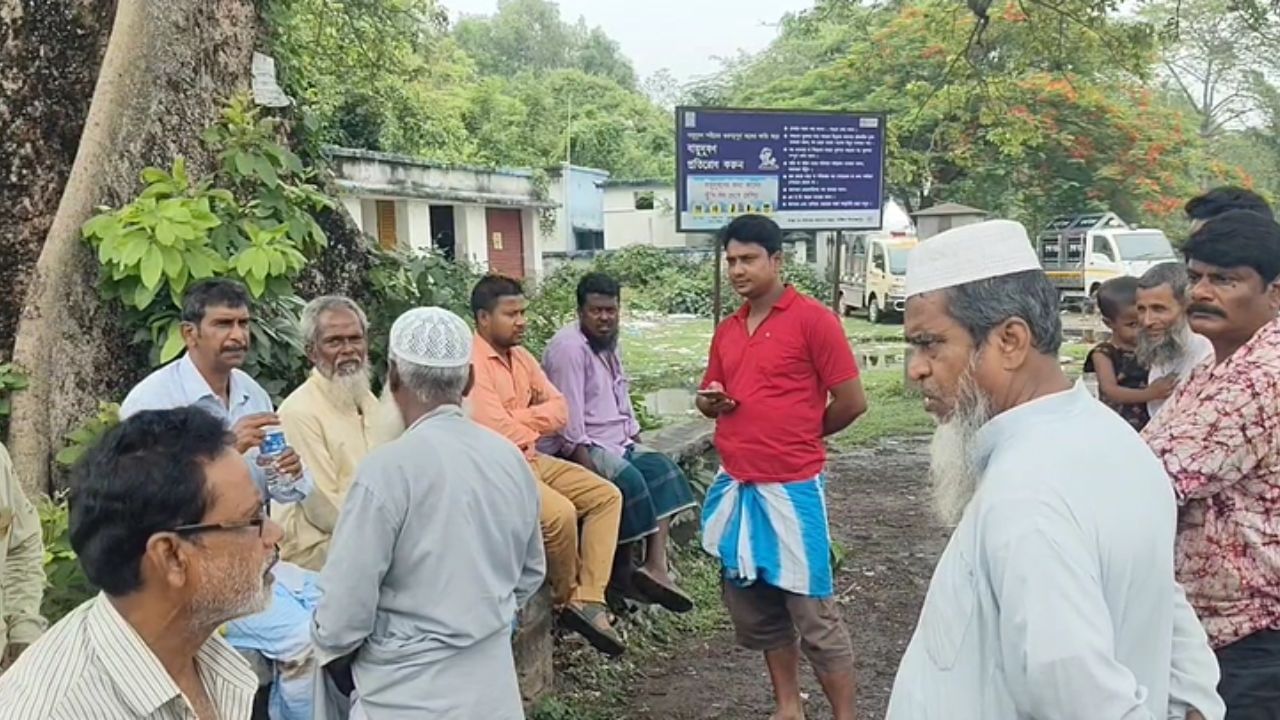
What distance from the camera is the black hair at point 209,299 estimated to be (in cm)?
376

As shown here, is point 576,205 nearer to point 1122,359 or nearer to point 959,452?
point 1122,359

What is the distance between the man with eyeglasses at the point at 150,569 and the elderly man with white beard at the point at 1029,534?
119cm

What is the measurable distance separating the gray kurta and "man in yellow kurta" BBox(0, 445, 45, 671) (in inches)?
37.5

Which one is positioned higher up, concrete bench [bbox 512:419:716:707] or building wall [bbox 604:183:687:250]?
building wall [bbox 604:183:687:250]

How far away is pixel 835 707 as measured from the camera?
4238 millimetres

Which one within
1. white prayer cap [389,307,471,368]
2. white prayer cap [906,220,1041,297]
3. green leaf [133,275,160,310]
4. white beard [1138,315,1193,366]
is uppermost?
white prayer cap [906,220,1041,297]

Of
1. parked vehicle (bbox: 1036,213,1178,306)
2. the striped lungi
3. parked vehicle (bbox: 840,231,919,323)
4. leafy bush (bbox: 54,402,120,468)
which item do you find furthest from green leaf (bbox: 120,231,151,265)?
parked vehicle (bbox: 1036,213,1178,306)

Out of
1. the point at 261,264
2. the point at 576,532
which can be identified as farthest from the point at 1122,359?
the point at 261,264

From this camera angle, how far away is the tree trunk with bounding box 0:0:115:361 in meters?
4.82

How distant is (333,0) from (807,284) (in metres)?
20.1

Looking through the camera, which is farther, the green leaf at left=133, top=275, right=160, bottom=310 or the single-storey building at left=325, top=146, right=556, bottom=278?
the single-storey building at left=325, top=146, right=556, bottom=278

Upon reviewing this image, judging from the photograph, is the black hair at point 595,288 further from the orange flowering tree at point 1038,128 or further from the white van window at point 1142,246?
the white van window at point 1142,246

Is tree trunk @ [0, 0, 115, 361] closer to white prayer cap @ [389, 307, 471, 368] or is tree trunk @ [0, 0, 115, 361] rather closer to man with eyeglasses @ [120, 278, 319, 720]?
man with eyeglasses @ [120, 278, 319, 720]

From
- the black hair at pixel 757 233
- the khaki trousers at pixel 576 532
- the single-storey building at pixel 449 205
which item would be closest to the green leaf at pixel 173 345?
the khaki trousers at pixel 576 532
